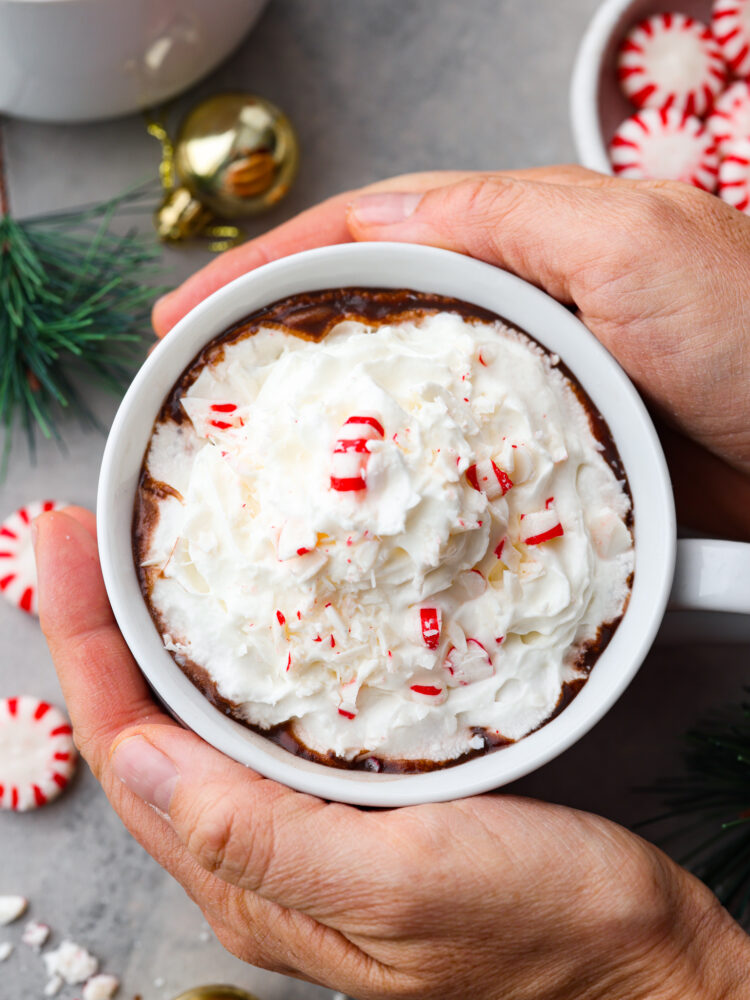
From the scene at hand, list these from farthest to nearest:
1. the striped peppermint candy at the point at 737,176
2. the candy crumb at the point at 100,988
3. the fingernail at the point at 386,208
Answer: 1. the striped peppermint candy at the point at 737,176
2. the candy crumb at the point at 100,988
3. the fingernail at the point at 386,208

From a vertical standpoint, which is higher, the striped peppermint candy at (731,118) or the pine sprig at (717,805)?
the striped peppermint candy at (731,118)

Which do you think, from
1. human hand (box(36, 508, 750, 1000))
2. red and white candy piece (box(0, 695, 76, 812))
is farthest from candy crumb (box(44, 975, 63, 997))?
human hand (box(36, 508, 750, 1000))

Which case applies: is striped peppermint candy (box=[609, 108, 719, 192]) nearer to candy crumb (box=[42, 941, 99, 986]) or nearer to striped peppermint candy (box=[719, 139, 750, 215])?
striped peppermint candy (box=[719, 139, 750, 215])

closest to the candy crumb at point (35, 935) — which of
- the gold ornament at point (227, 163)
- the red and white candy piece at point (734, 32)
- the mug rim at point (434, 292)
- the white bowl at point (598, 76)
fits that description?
the mug rim at point (434, 292)

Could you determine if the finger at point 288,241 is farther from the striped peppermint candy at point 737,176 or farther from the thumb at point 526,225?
the striped peppermint candy at point 737,176

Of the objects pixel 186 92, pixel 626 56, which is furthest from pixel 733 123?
pixel 186 92

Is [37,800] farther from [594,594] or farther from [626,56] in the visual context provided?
[626,56]
